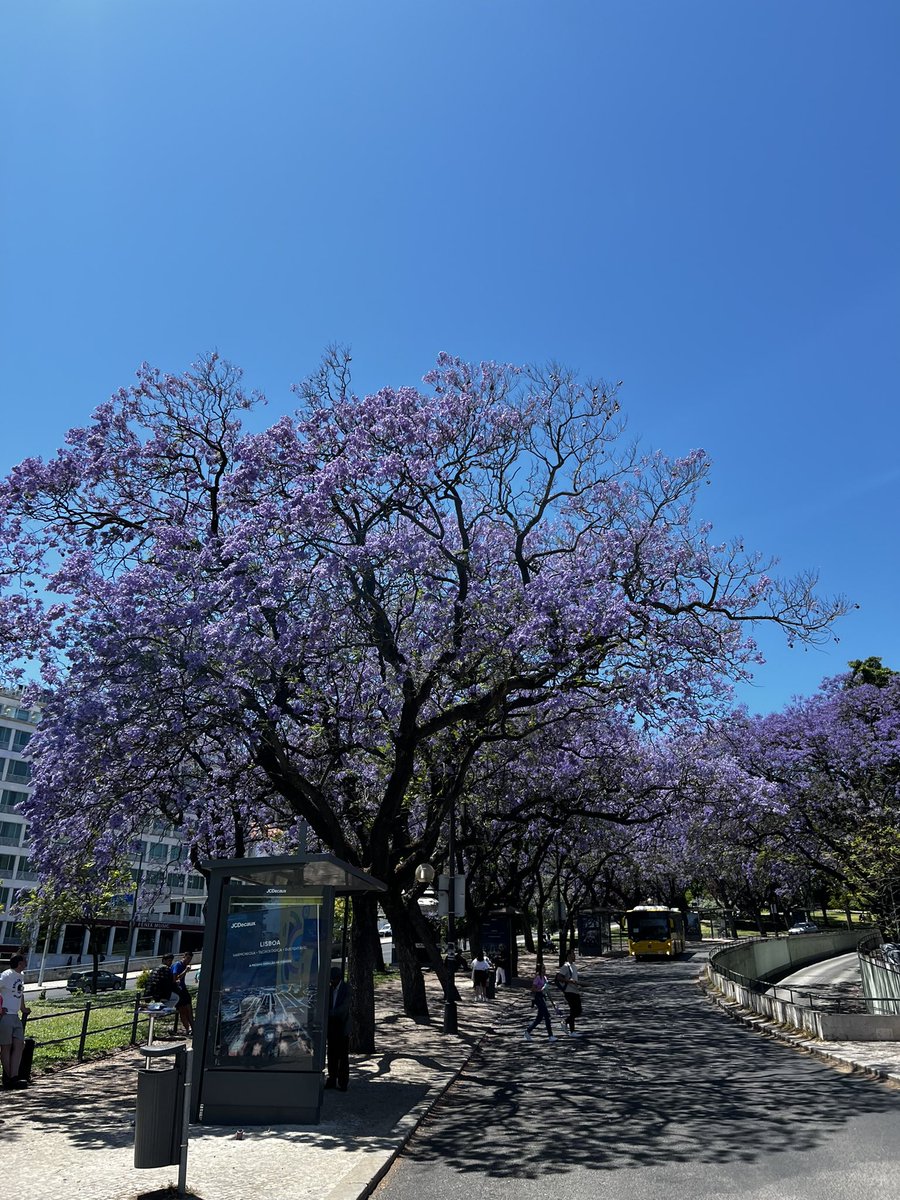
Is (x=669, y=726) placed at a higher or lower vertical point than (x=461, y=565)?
lower

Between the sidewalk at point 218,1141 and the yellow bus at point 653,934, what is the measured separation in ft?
126

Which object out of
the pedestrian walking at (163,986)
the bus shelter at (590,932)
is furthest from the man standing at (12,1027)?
the bus shelter at (590,932)

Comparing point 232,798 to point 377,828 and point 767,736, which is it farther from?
point 767,736

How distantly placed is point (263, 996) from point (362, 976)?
5.90 meters

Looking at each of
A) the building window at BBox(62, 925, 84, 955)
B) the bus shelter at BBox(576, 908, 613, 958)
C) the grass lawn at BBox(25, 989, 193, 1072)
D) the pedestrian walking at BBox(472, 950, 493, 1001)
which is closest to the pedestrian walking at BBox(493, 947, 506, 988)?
the pedestrian walking at BBox(472, 950, 493, 1001)

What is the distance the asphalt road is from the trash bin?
1788mm

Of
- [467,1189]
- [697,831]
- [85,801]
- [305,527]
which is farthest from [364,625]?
[697,831]

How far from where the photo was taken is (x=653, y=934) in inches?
1945

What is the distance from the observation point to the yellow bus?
49.3m

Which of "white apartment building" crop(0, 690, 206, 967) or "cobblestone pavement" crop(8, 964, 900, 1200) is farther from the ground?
"white apartment building" crop(0, 690, 206, 967)

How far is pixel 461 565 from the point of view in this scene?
15.1 meters

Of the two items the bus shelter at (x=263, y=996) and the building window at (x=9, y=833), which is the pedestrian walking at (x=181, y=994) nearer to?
the bus shelter at (x=263, y=996)

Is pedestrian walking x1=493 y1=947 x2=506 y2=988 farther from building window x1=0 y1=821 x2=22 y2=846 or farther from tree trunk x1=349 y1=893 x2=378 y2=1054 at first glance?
building window x1=0 y1=821 x2=22 y2=846

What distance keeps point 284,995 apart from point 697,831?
1119 inches
